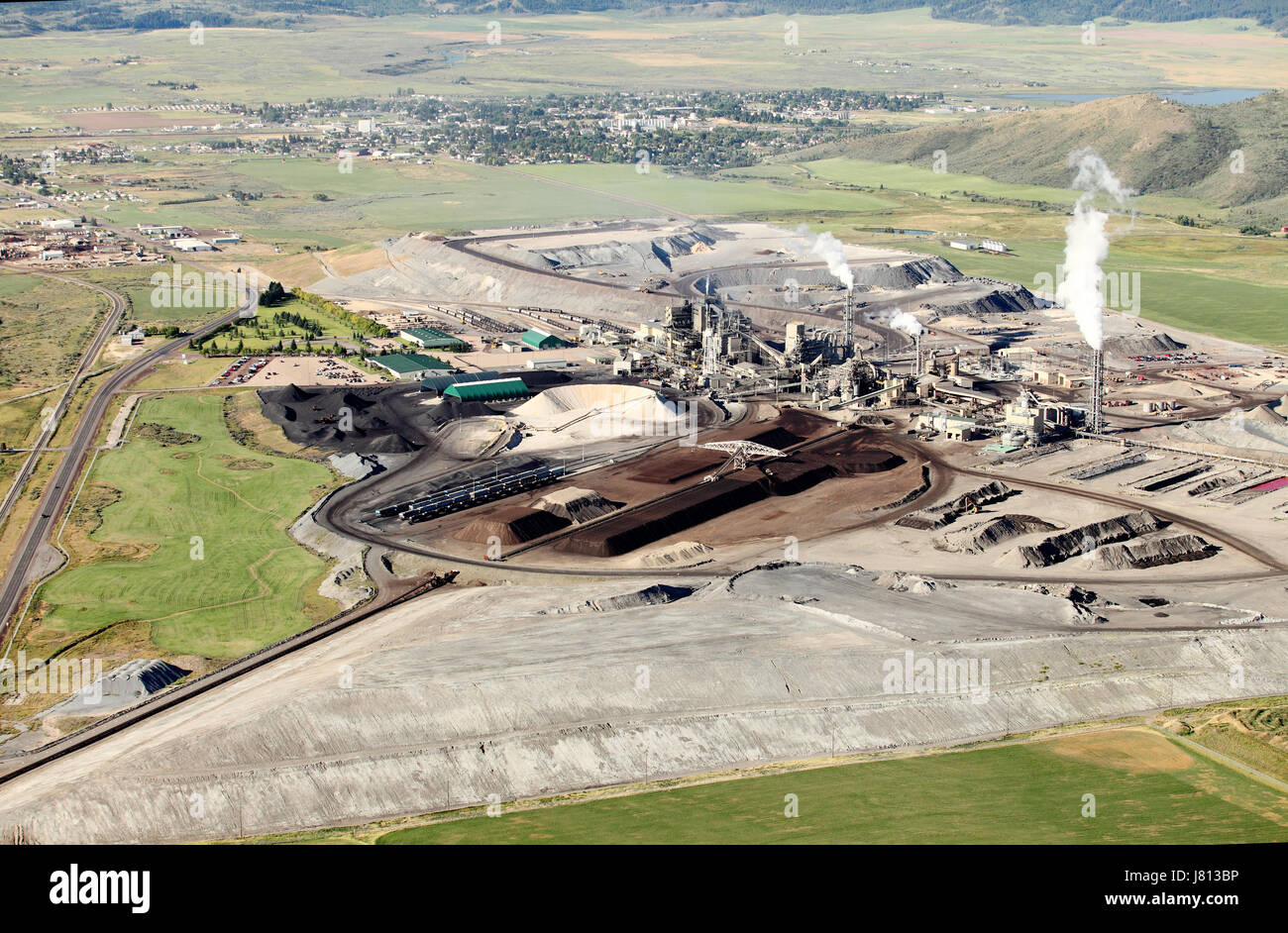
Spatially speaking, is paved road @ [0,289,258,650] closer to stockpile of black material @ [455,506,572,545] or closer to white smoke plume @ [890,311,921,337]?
stockpile of black material @ [455,506,572,545]

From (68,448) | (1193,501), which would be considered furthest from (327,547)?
(1193,501)

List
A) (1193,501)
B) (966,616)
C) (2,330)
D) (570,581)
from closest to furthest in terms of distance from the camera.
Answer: (966,616)
(570,581)
(1193,501)
(2,330)

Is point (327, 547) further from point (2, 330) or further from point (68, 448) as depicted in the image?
point (2, 330)

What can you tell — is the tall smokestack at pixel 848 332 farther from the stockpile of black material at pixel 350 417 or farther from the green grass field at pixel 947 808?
the green grass field at pixel 947 808

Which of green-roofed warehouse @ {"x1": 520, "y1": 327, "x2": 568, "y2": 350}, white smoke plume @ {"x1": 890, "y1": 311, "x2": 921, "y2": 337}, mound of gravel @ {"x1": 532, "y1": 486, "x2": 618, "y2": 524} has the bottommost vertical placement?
mound of gravel @ {"x1": 532, "y1": 486, "x2": 618, "y2": 524}

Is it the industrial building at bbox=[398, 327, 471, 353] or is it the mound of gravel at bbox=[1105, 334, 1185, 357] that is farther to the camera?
the industrial building at bbox=[398, 327, 471, 353]

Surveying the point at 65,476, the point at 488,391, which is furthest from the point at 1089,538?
the point at 65,476

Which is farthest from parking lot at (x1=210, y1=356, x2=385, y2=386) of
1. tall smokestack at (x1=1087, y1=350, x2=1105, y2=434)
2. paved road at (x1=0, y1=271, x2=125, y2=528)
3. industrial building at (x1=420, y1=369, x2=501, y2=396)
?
tall smokestack at (x1=1087, y1=350, x2=1105, y2=434)
